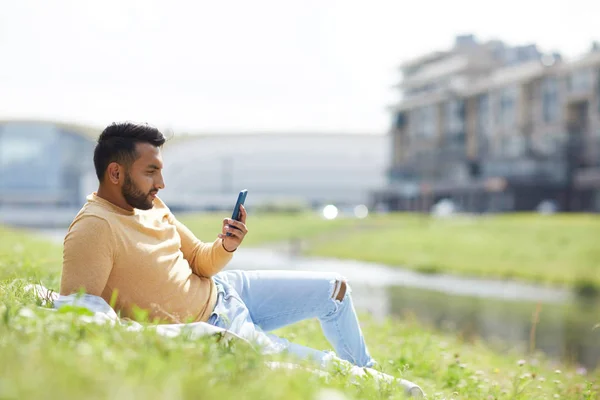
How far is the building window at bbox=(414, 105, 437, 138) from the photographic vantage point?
176 ft

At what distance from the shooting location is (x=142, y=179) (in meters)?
2.73

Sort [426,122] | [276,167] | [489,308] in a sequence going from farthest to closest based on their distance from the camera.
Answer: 1. [276,167]
2. [426,122]
3. [489,308]

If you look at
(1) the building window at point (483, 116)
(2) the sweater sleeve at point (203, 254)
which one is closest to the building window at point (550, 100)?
(1) the building window at point (483, 116)

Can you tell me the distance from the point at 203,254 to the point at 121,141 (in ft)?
1.94

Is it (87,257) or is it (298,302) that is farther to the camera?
(298,302)

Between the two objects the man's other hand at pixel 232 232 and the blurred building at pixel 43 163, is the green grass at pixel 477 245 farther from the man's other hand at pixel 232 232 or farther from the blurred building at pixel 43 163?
the blurred building at pixel 43 163

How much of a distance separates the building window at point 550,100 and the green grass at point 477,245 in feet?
46.0

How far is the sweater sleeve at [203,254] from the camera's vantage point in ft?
9.68

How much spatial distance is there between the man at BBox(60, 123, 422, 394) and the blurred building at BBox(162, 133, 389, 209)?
243ft

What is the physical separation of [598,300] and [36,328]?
45.2ft

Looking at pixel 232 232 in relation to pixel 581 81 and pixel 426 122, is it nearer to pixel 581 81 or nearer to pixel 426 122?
pixel 581 81

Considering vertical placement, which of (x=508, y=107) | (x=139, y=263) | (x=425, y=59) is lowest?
(x=139, y=263)

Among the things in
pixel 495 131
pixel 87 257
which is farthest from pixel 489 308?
pixel 495 131

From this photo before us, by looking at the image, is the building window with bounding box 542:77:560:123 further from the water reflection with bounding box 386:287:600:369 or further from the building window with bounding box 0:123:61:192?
the building window with bounding box 0:123:61:192
